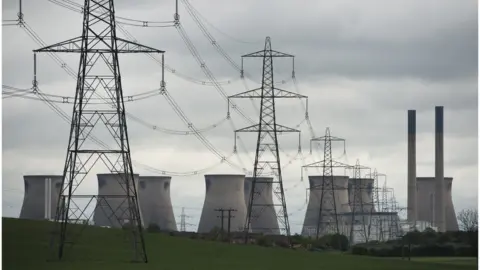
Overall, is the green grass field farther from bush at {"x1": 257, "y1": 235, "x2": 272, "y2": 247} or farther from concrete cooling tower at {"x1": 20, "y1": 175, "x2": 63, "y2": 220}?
concrete cooling tower at {"x1": 20, "y1": 175, "x2": 63, "y2": 220}

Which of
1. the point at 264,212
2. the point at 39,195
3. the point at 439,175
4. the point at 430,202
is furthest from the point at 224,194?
the point at 430,202

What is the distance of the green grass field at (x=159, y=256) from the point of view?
25953 mm

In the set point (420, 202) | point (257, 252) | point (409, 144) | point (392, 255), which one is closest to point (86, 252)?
point (257, 252)

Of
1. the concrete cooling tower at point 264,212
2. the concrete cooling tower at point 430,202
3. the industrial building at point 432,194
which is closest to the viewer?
the concrete cooling tower at point 264,212

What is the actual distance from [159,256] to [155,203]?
3092 cm

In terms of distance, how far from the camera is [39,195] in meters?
53.7

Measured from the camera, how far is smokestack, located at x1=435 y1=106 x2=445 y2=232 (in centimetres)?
6450

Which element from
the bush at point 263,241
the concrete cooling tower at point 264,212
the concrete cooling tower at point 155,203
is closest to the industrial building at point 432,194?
the concrete cooling tower at point 264,212

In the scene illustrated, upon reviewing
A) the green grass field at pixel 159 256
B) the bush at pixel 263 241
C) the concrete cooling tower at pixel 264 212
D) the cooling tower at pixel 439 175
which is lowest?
the green grass field at pixel 159 256

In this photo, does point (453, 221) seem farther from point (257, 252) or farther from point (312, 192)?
point (257, 252)

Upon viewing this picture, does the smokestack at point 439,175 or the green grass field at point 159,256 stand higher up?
the smokestack at point 439,175

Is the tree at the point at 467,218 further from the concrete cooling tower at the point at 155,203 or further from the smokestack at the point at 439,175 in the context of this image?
the concrete cooling tower at the point at 155,203

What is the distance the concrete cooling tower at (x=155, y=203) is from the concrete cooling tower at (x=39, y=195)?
7.35 meters

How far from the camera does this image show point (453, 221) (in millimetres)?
74562
